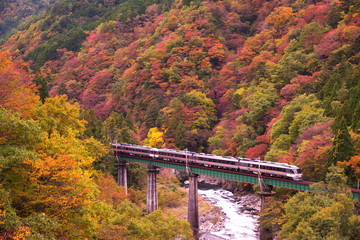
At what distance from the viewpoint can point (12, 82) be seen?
2831cm

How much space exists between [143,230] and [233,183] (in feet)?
124

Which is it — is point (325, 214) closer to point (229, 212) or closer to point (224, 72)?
point (229, 212)

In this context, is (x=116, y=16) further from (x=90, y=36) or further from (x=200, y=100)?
(x=200, y=100)

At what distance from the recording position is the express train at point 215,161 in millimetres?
34625

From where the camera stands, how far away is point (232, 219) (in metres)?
45.0

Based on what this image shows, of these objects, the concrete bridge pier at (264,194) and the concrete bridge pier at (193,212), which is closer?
the concrete bridge pier at (264,194)

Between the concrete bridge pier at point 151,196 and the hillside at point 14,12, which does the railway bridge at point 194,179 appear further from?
the hillside at point 14,12

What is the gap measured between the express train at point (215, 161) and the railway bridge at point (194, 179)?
33 centimetres

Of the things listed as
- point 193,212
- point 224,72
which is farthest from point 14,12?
point 193,212

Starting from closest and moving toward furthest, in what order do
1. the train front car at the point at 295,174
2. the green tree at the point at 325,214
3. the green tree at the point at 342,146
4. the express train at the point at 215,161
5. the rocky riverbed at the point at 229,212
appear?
the green tree at the point at 325,214 → the green tree at the point at 342,146 → the train front car at the point at 295,174 → the express train at the point at 215,161 → the rocky riverbed at the point at 229,212

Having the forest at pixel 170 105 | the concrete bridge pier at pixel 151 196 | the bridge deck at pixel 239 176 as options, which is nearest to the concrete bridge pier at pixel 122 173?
the bridge deck at pixel 239 176

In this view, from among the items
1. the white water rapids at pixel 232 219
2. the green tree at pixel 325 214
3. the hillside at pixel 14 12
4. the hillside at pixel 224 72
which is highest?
the hillside at pixel 14 12

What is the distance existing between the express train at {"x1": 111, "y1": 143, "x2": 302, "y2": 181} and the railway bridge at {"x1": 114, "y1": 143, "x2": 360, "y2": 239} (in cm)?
33

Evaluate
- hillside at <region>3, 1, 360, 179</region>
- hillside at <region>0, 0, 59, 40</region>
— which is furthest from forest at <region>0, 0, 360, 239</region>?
hillside at <region>0, 0, 59, 40</region>
